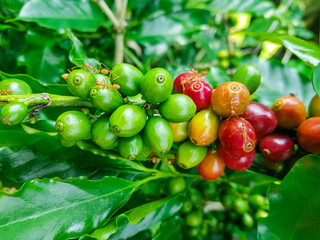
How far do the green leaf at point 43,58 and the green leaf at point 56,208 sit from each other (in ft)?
1.89

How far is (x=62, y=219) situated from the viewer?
628mm

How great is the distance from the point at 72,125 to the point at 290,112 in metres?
0.59

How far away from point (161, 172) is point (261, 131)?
38 cm

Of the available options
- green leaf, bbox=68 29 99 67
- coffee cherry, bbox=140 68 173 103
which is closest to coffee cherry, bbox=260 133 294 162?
coffee cherry, bbox=140 68 173 103

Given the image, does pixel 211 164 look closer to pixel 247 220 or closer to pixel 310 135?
pixel 310 135

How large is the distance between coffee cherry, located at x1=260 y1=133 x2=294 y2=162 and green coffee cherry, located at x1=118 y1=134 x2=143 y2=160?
1.18 feet

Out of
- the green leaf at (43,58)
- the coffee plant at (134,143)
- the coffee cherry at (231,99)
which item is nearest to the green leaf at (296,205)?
the coffee plant at (134,143)

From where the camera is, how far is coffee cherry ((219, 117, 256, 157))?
1.95 feet

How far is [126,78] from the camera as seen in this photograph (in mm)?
599

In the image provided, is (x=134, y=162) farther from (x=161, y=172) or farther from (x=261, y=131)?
(x=261, y=131)

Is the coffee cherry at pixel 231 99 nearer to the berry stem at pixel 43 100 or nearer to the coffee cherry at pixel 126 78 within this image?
the coffee cherry at pixel 126 78

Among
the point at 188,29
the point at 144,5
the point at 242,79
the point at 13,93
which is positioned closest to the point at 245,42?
the point at 188,29

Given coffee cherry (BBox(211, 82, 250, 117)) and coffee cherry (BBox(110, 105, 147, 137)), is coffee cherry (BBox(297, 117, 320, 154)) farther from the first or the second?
coffee cherry (BBox(110, 105, 147, 137))

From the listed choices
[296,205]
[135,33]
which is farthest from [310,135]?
[135,33]
